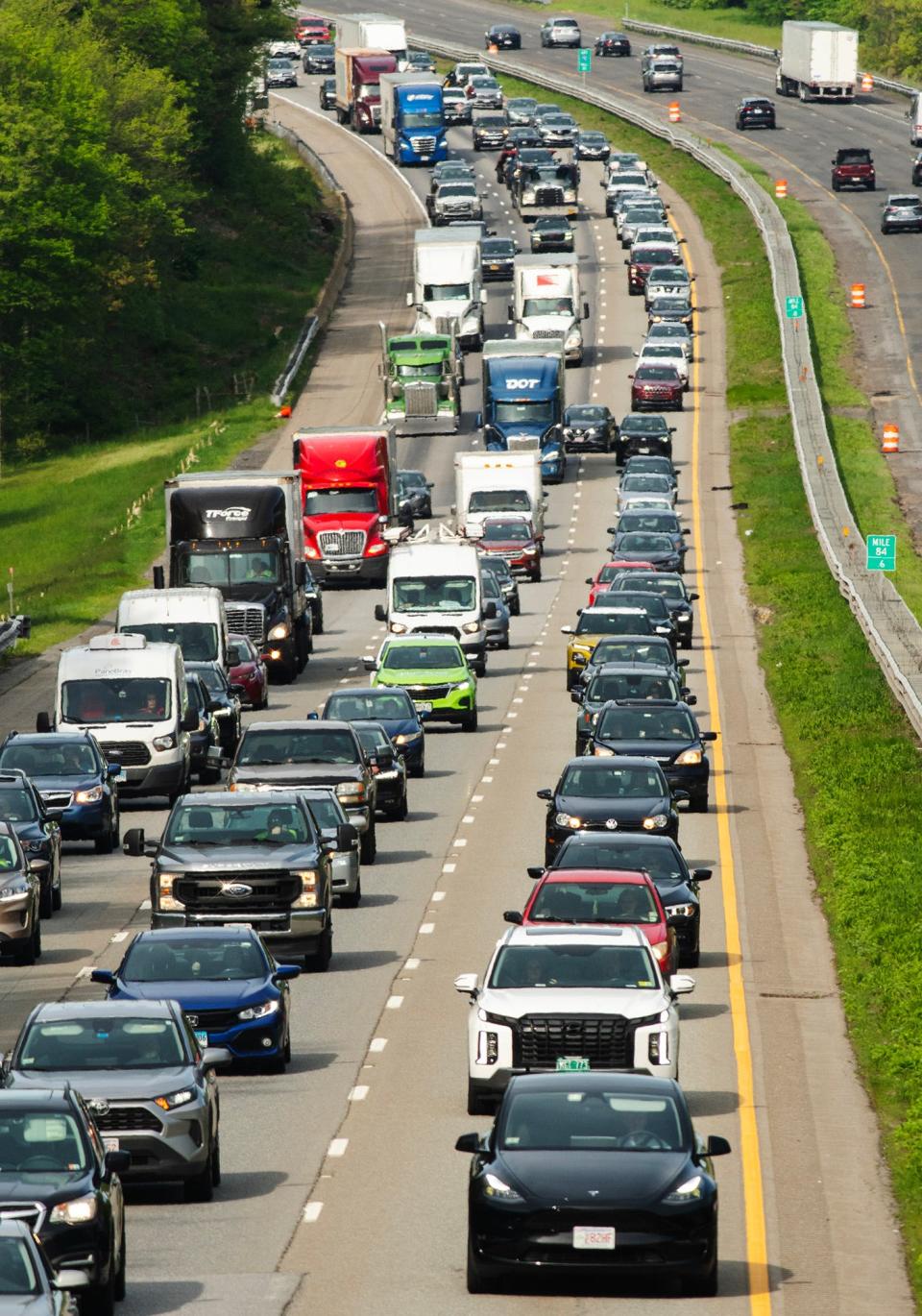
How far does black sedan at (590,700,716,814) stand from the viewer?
39375 mm

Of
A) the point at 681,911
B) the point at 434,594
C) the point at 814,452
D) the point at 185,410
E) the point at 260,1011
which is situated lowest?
the point at 185,410

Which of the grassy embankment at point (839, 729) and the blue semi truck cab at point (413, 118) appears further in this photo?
the blue semi truck cab at point (413, 118)

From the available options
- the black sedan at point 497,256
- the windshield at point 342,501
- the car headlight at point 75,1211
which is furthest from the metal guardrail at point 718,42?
the car headlight at point 75,1211

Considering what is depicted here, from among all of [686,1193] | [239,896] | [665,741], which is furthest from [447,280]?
[686,1193]

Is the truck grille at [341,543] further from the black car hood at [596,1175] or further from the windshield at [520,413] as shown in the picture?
the black car hood at [596,1175]

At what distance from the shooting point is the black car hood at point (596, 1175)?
1717 centimetres

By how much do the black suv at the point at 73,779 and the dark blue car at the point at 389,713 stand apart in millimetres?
4730

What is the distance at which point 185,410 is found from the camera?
102688 mm

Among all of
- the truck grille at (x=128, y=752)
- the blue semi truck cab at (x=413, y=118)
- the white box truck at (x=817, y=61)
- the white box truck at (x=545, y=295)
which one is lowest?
the truck grille at (x=128, y=752)

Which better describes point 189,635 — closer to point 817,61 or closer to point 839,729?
point 839,729

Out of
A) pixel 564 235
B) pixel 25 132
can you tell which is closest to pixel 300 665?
pixel 25 132

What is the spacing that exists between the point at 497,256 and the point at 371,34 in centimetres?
3064

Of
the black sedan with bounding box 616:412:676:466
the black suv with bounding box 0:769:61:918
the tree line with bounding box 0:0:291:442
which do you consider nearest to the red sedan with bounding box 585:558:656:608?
the black sedan with bounding box 616:412:676:466

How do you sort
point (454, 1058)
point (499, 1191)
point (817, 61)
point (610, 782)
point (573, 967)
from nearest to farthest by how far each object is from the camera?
1. point (499, 1191)
2. point (573, 967)
3. point (454, 1058)
4. point (610, 782)
5. point (817, 61)
